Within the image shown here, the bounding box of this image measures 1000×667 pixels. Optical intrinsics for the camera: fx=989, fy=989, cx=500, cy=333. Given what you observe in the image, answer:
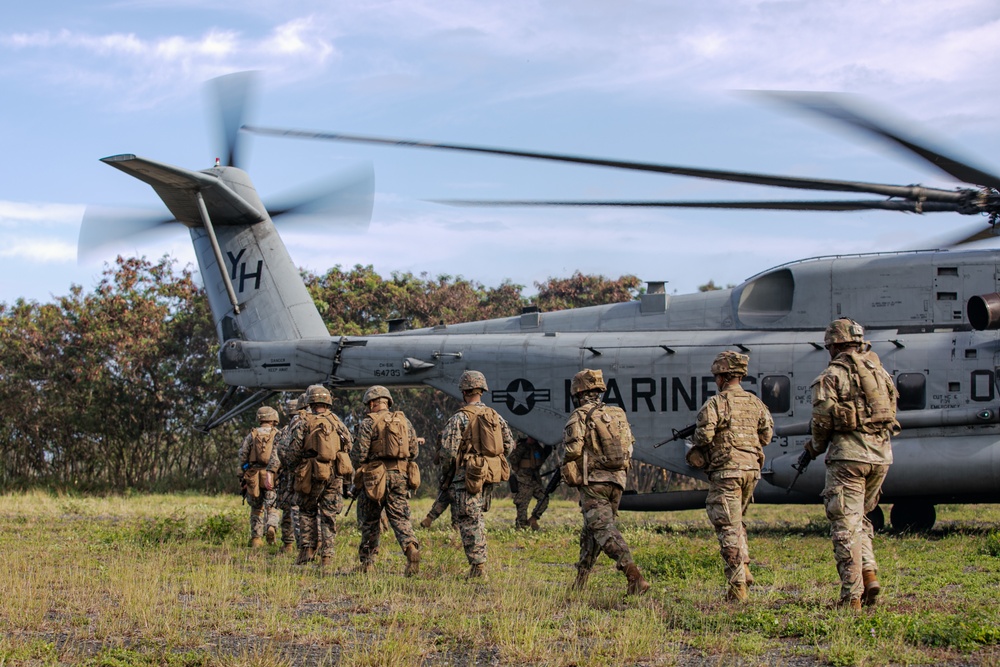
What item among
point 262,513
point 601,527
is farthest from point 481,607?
point 262,513

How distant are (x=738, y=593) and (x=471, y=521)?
9.13 ft

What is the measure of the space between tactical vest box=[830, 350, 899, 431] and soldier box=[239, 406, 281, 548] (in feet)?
23.7

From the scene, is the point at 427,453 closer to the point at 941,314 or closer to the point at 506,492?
the point at 506,492

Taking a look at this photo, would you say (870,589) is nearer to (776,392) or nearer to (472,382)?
(472,382)

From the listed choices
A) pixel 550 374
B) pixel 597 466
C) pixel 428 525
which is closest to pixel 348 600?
pixel 597 466

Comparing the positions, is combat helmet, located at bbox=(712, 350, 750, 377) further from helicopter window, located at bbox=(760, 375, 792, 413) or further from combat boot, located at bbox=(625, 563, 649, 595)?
helicopter window, located at bbox=(760, 375, 792, 413)

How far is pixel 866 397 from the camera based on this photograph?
717 centimetres

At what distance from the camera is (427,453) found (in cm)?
3097

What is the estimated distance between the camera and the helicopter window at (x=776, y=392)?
13852 millimetres

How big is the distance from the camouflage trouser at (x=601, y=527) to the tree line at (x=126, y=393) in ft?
62.6

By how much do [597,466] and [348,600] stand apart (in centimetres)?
229

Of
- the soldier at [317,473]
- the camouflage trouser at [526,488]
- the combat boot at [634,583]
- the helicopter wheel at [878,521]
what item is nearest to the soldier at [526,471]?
the camouflage trouser at [526,488]

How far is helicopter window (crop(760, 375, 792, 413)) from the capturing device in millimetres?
13852

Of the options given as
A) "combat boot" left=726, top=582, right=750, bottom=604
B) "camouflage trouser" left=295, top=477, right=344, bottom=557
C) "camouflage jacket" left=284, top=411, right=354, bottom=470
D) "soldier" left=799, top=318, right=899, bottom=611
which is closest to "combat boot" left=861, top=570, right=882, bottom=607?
"soldier" left=799, top=318, right=899, bottom=611
